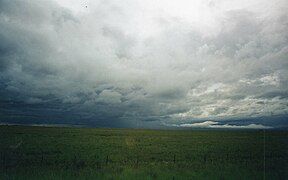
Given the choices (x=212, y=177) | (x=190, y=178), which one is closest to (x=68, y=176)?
(x=190, y=178)

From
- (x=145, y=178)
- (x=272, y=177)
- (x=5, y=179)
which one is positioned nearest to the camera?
(x=5, y=179)

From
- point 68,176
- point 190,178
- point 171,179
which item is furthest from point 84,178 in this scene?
point 190,178

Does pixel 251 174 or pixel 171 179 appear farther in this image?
pixel 251 174

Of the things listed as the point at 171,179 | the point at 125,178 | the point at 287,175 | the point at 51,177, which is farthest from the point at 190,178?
the point at 51,177

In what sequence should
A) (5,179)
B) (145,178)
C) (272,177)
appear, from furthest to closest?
(272,177) < (145,178) < (5,179)

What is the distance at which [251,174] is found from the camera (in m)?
17.2

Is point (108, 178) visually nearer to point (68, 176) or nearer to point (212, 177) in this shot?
point (68, 176)

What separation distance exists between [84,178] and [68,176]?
1.07 meters

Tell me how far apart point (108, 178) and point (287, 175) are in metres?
10.7

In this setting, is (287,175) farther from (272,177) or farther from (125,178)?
(125,178)

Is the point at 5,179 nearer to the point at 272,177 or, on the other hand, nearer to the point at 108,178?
the point at 108,178

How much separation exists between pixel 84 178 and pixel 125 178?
2187 millimetres

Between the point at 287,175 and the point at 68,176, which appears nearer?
the point at 68,176

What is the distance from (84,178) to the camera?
49.4 feet
